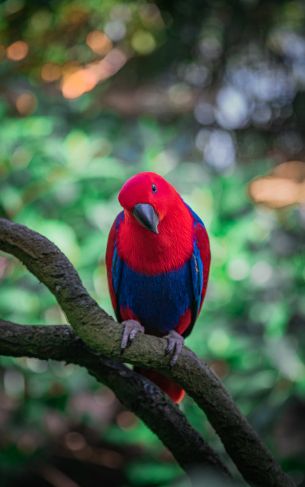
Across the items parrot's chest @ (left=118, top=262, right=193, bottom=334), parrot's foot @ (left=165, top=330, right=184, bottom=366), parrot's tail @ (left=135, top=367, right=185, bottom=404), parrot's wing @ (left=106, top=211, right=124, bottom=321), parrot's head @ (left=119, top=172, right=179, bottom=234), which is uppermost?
parrot's head @ (left=119, top=172, right=179, bottom=234)

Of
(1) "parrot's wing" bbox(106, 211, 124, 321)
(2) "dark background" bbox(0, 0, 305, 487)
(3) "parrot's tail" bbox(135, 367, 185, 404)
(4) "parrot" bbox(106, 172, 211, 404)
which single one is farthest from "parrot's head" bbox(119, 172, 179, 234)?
(2) "dark background" bbox(0, 0, 305, 487)

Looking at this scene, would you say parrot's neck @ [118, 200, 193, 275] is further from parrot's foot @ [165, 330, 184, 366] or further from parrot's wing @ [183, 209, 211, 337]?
parrot's foot @ [165, 330, 184, 366]

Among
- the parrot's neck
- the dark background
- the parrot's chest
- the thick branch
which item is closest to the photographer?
the thick branch

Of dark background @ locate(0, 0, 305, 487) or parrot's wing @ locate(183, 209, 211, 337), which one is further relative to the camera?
dark background @ locate(0, 0, 305, 487)

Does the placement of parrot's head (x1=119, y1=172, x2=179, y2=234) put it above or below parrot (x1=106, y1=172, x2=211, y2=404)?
above

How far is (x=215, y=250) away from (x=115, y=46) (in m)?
2.00

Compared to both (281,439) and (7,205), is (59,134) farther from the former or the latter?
(281,439)

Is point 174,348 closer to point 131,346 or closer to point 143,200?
point 131,346

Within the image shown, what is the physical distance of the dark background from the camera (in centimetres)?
349

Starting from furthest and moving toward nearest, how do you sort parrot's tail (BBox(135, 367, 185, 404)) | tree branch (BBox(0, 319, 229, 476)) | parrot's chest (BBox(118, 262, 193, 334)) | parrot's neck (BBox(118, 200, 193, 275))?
1. parrot's tail (BBox(135, 367, 185, 404))
2. parrot's chest (BBox(118, 262, 193, 334))
3. parrot's neck (BBox(118, 200, 193, 275))
4. tree branch (BBox(0, 319, 229, 476))

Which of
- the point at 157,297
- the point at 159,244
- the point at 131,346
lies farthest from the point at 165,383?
the point at 131,346

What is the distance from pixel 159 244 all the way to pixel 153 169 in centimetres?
162

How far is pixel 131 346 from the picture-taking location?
1790 mm

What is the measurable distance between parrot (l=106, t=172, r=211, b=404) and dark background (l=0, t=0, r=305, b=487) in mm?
1006
